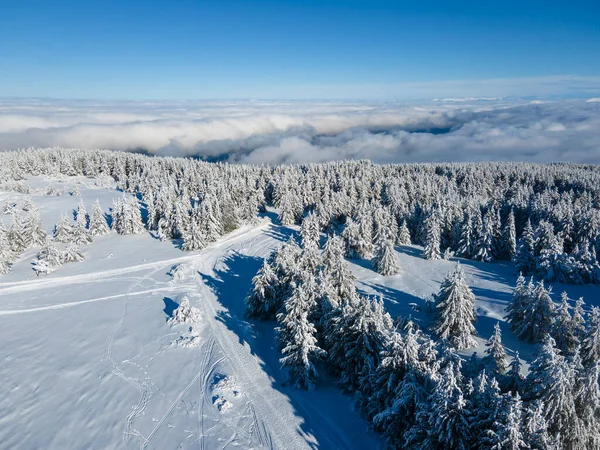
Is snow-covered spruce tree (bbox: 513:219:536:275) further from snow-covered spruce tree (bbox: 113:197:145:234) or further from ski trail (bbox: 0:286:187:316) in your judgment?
snow-covered spruce tree (bbox: 113:197:145:234)

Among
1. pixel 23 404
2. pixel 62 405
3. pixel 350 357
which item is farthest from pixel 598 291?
pixel 23 404

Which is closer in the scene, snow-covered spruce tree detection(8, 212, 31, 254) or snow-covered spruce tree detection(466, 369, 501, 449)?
snow-covered spruce tree detection(466, 369, 501, 449)

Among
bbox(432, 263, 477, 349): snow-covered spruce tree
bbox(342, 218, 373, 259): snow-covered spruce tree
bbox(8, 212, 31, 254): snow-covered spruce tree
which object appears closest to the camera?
bbox(432, 263, 477, 349): snow-covered spruce tree

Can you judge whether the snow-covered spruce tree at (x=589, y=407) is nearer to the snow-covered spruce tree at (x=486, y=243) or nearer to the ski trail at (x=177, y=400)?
the ski trail at (x=177, y=400)

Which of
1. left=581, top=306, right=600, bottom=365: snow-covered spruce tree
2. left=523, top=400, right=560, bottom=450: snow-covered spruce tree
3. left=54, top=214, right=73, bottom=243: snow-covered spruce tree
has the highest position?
left=523, top=400, right=560, bottom=450: snow-covered spruce tree

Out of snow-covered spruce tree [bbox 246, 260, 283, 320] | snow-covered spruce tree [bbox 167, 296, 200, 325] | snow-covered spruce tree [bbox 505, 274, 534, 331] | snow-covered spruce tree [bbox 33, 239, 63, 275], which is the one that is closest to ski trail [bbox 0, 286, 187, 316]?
snow-covered spruce tree [bbox 167, 296, 200, 325]
